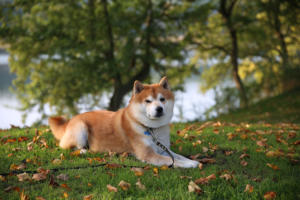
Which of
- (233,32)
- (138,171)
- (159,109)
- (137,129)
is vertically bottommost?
(138,171)

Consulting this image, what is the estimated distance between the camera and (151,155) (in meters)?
4.34

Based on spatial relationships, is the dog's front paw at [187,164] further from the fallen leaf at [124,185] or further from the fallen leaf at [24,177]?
the fallen leaf at [24,177]

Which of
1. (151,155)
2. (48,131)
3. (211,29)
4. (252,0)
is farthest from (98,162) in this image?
(252,0)

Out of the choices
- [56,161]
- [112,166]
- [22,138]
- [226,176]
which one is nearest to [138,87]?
[112,166]

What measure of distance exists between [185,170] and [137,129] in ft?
3.30

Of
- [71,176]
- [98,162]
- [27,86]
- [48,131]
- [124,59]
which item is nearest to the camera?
[71,176]

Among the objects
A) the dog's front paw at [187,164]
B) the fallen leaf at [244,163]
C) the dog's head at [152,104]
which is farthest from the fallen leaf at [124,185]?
the fallen leaf at [244,163]

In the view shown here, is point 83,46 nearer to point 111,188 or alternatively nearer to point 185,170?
point 185,170

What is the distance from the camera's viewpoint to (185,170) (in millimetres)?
3988

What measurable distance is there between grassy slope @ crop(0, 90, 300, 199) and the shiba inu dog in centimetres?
21

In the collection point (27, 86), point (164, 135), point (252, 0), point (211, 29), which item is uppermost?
point (252, 0)

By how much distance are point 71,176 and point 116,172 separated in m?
0.56

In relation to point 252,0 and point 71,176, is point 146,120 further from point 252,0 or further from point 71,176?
point 252,0

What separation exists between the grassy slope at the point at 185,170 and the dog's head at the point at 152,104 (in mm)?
669
